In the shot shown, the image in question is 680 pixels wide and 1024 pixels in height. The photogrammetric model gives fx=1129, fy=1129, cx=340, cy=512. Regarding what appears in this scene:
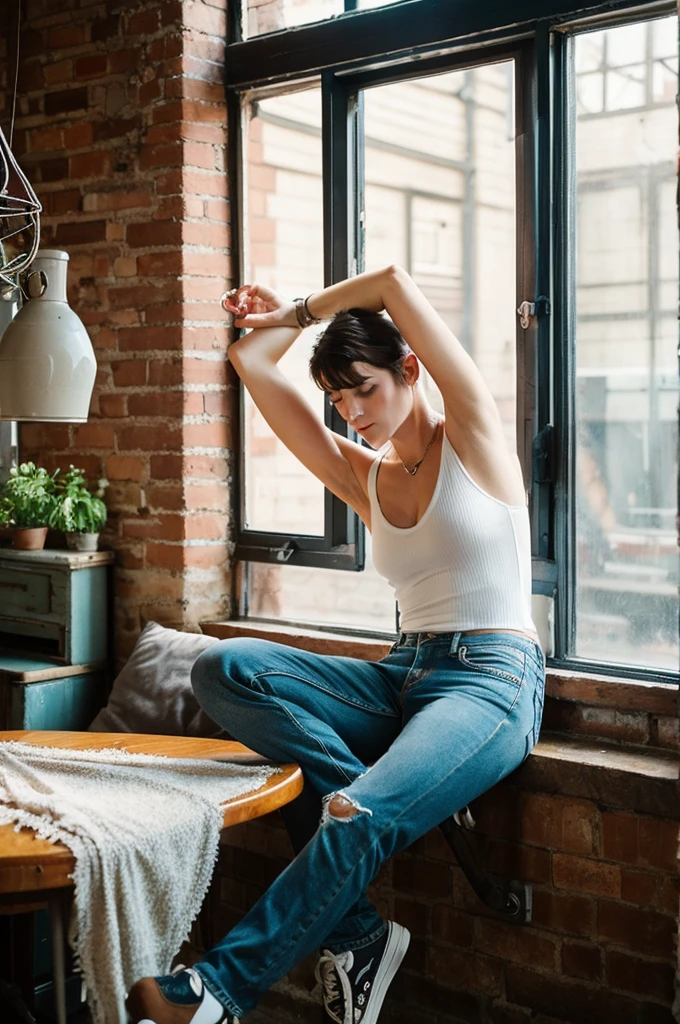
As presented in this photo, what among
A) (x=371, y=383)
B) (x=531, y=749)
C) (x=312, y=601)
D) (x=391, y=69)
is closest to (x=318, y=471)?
(x=371, y=383)

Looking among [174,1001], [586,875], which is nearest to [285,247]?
[586,875]

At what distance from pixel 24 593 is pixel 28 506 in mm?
257

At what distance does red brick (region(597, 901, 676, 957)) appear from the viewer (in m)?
2.38

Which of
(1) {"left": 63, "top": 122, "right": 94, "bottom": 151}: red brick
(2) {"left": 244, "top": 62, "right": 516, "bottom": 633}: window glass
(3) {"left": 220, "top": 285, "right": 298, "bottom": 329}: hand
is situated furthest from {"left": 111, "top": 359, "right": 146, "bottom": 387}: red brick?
(2) {"left": 244, "top": 62, "right": 516, "bottom": 633}: window glass

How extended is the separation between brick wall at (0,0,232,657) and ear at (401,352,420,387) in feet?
2.91

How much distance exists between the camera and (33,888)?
183 cm

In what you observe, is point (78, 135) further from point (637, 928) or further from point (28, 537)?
point (637, 928)

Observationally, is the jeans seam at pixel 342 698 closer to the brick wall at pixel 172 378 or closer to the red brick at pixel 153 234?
the brick wall at pixel 172 378

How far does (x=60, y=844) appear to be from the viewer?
1869 mm

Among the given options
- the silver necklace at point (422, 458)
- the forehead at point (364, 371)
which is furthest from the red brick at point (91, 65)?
the silver necklace at point (422, 458)

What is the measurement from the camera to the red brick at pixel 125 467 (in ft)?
10.9

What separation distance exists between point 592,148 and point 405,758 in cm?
146

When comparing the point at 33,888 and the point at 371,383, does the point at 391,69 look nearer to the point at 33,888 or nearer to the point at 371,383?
the point at 371,383

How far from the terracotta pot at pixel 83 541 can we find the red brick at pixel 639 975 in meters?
Answer: 1.79
